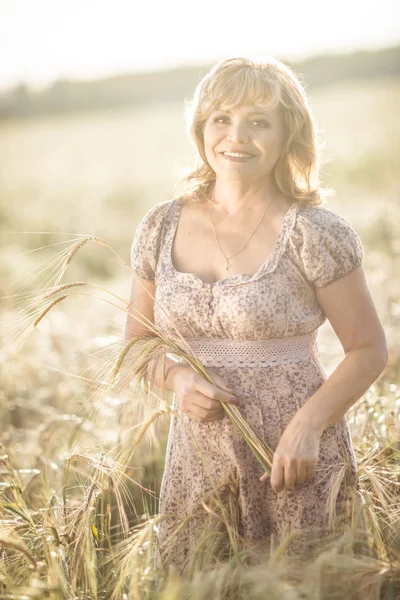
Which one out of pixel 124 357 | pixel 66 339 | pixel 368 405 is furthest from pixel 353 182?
pixel 124 357

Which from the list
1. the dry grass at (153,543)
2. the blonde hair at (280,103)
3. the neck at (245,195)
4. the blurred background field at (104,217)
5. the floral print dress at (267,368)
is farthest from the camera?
the blurred background field at (104,217)

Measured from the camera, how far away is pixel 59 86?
2252cm

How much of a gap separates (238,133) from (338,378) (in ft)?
2.49

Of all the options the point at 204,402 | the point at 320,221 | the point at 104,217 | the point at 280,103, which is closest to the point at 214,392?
the point at 204,402

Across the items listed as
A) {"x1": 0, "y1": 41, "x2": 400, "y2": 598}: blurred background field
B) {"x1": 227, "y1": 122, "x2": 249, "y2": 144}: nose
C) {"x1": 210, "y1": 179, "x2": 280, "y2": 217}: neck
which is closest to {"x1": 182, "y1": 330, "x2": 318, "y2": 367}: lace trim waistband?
{"x1": 0, "y1": 41, "x2": 400, "y2": 598}: blurred background field

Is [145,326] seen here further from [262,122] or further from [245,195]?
[262,122]

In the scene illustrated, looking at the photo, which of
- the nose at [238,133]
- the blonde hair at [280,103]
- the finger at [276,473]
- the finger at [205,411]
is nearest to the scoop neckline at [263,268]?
the blonde hair at [280,103]

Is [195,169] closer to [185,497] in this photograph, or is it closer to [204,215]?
[204,215]

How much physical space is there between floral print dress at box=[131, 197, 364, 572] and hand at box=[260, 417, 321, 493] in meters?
0.10

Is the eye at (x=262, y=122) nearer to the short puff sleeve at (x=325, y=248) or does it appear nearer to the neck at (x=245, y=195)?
the neck at (x=245, y=195)

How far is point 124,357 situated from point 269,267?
1.56 feet

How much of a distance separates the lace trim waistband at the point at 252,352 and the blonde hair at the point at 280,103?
1.43ft

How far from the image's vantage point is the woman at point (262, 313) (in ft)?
Answer: 5.81

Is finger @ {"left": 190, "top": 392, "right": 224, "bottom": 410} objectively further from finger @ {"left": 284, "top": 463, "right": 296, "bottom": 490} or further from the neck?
the neck
